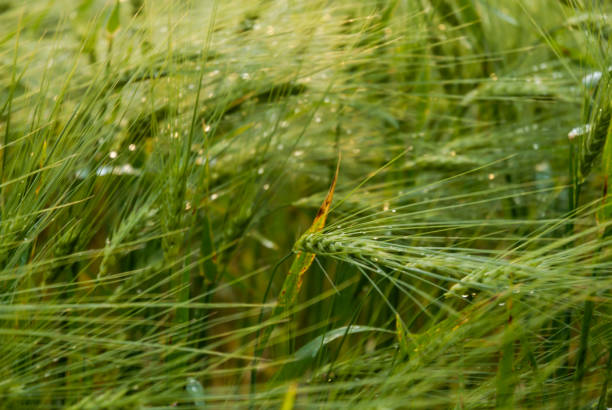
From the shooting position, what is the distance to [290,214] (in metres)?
1.11

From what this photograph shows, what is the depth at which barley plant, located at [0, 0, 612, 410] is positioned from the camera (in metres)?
0.44

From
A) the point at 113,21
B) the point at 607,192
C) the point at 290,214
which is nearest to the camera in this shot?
the point at 607,192

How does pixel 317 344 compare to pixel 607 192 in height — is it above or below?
below

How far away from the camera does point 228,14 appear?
711 millimetres

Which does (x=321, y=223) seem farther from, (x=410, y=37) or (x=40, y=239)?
(x=40, y=239)

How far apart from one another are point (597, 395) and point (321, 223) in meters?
0.31

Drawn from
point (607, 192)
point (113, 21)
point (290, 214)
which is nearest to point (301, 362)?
point (607, 192)

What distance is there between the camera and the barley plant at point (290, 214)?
1.44ft

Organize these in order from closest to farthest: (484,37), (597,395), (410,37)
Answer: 1. (597,395)
2. (410,37)
3. (484,37)

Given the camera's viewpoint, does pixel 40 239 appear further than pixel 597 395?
Yes

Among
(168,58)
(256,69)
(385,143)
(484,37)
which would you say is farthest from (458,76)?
(168,58)

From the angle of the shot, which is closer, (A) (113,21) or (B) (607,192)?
(B) (607,192)

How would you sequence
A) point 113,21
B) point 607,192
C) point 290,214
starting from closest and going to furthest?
point 607,192 < point 113,21 < point 290,214

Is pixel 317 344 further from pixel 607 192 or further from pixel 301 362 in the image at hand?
pixel 607 192
